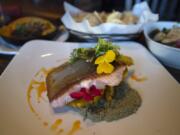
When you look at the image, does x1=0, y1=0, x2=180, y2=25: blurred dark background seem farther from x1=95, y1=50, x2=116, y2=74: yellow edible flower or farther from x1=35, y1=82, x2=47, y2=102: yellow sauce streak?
x1=95, y1=50, x2=116, y2=74: yellow edible flower

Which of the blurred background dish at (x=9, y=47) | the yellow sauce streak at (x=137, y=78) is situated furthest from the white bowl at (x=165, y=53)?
the blurred background dish at (x=9, y=47)

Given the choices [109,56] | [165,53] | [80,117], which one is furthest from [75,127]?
[165,53]

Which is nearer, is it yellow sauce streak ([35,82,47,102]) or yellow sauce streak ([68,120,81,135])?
yellow sauce streak ([68,120,81,135])

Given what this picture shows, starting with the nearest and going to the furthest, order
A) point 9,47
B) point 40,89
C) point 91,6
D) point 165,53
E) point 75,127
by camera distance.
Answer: point 75,127, point 40,89, point 165,53, point 9,47, point 91,6

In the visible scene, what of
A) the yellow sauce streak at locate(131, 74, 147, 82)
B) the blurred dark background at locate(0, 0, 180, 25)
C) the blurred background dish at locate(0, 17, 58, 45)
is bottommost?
the blurred dark background at locate(0, 0, 180, 25)

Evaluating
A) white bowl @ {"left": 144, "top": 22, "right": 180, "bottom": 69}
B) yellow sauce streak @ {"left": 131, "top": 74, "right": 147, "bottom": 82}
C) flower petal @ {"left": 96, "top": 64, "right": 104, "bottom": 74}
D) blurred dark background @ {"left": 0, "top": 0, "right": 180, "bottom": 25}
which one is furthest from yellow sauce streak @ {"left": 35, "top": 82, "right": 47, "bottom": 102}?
blurred dark background @ {"left": 0, "top": 0, "right": 180, "bottom": 25}

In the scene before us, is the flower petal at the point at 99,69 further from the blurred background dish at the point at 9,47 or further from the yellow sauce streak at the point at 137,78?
the blurred background dish at the point at 9,47

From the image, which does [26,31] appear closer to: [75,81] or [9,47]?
[9,47]

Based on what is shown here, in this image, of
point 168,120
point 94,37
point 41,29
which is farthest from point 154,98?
point 41,29
